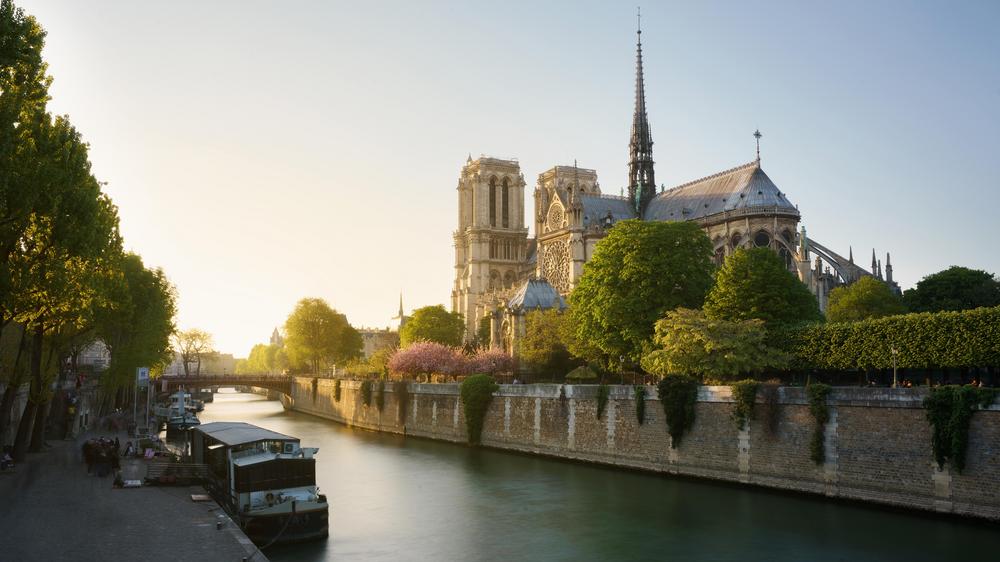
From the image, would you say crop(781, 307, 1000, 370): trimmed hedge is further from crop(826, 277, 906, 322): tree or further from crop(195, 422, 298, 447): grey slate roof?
crop(195, 422, 298, 447): grey slate roof

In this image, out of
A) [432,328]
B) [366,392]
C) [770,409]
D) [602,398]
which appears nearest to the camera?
[770,409]

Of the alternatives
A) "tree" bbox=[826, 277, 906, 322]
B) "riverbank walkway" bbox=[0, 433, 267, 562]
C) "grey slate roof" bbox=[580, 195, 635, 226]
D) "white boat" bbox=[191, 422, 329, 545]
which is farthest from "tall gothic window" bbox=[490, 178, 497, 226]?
"white boat" bbox=[191, 422, 329, 545]

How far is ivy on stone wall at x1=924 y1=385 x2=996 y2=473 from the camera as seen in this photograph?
26.6 metres

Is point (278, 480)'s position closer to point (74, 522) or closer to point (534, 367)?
point (74, 522)

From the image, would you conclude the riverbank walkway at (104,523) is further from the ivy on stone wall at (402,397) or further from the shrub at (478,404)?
the ivy on stone wall at (402,397)

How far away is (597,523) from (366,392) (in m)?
41.8

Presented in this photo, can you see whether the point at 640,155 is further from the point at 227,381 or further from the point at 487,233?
the point at 227,381

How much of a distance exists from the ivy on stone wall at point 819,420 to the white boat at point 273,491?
17.1 metres

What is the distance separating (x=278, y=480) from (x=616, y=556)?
33.0 feet

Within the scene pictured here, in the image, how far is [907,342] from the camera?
117 feet

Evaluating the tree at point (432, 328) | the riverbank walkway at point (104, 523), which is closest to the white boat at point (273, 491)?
the riverbank walkway at point (104, 523)

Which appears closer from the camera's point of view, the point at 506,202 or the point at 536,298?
the point at 536,298

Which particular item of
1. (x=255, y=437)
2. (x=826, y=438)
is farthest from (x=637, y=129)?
(x=255, y=437)

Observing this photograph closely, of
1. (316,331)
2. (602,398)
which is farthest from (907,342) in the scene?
(316,331)
